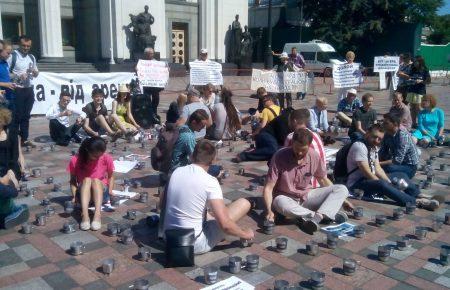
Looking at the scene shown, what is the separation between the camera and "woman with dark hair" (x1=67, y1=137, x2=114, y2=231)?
4996 millimetres

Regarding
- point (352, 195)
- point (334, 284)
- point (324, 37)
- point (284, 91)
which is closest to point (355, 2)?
point (324, 37)

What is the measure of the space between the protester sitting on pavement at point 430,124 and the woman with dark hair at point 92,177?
22.0ft

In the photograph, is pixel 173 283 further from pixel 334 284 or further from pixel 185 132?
pixel 185 132

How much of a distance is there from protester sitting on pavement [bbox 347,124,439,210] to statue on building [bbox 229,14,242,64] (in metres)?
22.9

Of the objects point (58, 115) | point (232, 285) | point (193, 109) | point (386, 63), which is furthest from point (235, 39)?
point (232, 285)

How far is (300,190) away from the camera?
205 inches

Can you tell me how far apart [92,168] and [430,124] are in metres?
7.29

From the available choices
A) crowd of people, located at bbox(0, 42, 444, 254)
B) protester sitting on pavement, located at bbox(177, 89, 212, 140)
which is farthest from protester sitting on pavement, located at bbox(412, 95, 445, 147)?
protester sitting on pavement, located at bbox(177, 89, 212, 140)

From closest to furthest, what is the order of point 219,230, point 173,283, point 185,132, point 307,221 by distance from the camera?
1. point 173,283
2. point 219,230
3. point 307,221
4. point 185,132

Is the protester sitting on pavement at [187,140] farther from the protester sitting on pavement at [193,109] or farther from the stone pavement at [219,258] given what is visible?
the protester sitting on pavement at [193,109]

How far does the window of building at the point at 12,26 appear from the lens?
23000 millimetres

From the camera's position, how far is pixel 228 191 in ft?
21.0

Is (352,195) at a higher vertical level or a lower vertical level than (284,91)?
lower

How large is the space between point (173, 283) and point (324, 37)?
35.4 metres
